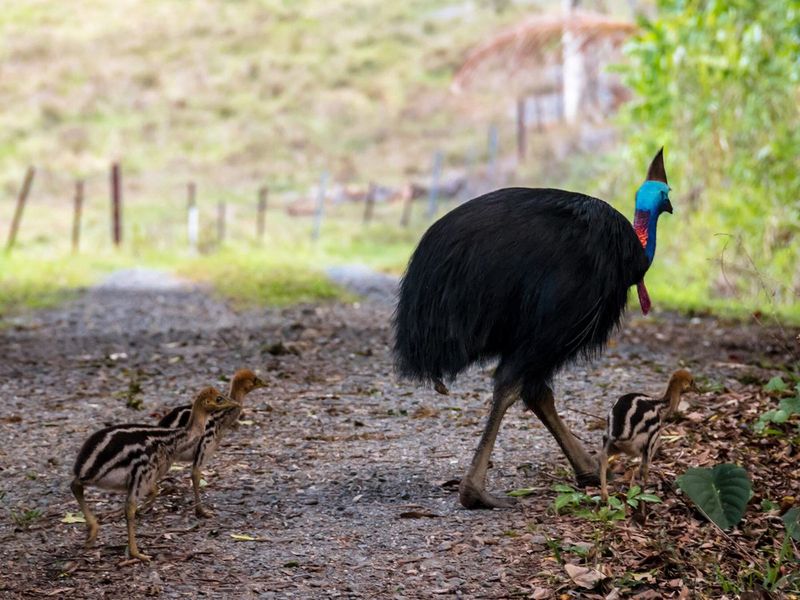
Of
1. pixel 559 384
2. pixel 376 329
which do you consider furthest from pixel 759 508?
pixel 376 329

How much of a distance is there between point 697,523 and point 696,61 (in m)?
8.61

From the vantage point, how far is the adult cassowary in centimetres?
501

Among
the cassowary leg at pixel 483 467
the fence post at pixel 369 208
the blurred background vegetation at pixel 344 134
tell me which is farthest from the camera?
the fence post at pixel 369 208

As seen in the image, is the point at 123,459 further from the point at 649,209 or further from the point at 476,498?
the point at 649,209

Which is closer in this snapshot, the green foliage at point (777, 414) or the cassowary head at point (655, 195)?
the cassowary head at point (655, 195)

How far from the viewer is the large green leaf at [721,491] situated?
489cm

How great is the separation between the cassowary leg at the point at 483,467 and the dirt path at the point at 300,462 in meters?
0.06

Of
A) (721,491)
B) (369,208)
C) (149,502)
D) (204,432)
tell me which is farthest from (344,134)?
(721,491)

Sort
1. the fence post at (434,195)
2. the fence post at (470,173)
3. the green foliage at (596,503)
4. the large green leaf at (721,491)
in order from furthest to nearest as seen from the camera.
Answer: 1. the fence post at (470,173)
2. the fence post at (434,195)
3. the green foliage at (596,503)
4. the large green leaf at (721,491)

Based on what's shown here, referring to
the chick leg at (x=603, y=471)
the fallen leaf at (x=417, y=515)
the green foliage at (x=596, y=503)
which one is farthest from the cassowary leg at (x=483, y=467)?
the chick leg at (x=603, y=471)

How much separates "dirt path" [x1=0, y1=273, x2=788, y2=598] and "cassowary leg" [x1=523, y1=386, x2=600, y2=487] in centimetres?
18

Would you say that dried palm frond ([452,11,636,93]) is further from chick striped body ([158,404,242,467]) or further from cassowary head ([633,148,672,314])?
chick striped body ([158,404,242,467])

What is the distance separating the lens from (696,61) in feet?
41.8

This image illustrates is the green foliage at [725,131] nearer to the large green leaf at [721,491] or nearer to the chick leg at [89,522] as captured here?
the large green leaf at [721,491]
